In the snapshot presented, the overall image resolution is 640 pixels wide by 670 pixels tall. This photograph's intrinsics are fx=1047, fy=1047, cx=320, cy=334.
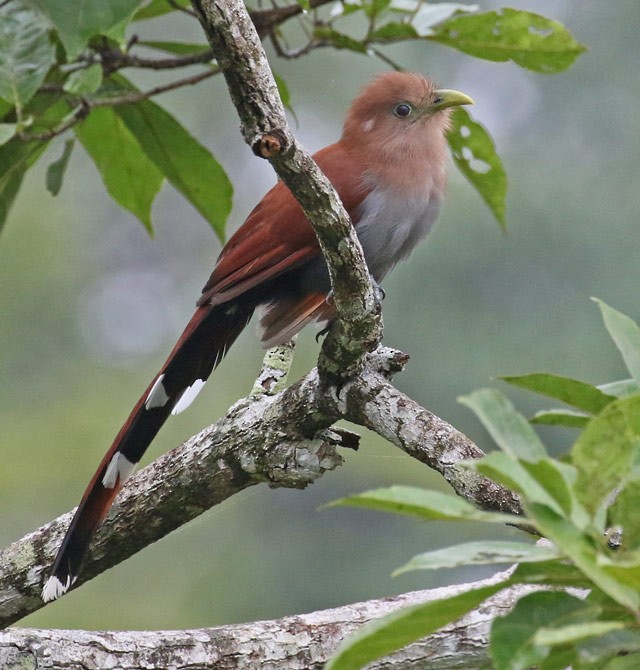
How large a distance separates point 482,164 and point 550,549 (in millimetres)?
1547

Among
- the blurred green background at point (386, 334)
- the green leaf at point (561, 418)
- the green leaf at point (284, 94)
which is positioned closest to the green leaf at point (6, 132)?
the green leaf at point (284, 94)

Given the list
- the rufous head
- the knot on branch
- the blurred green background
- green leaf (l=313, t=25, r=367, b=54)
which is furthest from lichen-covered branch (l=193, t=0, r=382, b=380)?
the blurred green background

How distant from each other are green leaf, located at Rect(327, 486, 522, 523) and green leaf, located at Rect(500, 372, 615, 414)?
0.78 feet

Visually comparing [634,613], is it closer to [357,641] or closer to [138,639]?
[357,641]

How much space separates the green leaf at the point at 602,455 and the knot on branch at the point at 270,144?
71 centimetres

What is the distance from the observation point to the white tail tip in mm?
2041

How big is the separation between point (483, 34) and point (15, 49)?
3.00 feet

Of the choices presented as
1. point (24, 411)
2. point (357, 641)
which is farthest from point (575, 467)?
point (24, 411)

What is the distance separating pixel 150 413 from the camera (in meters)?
2.32

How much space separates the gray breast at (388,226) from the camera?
8.30 ft

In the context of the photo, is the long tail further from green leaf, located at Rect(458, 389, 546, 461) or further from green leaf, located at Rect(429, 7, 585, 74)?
green leaf, located at Rect(458, 389, 546, 461)

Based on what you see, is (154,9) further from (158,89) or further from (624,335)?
(624,335)

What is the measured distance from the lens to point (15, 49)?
5.95 feet

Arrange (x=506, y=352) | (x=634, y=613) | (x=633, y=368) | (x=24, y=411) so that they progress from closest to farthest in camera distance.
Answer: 1. (x=634, y=613)
2. (x=633, y=368)
3. (x=506, y=352)
4. (x=24, y=411)
